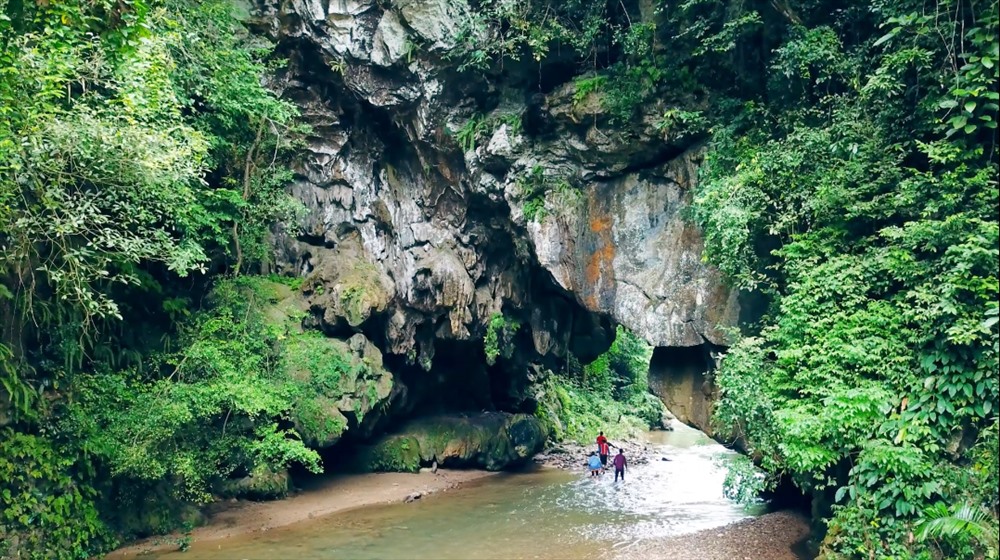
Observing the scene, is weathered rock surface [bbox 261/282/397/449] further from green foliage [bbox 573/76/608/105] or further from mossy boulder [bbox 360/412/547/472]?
green foliage [bbox 573/76/608/105]

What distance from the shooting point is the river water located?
11242 mm

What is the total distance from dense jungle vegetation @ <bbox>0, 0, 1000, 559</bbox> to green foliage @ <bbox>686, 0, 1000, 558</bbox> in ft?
0.12

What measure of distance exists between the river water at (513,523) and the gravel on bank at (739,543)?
443 millimetres

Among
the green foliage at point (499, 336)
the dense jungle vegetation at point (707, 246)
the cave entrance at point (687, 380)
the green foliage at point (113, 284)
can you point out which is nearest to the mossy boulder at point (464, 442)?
the green foliage at point (499, 336)

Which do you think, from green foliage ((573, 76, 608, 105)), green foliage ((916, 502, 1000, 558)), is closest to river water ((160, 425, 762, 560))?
green foliage ((916, 502, 1000, 558))

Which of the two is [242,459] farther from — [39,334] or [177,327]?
[39,334]

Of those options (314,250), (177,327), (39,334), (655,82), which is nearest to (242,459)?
(177,327)

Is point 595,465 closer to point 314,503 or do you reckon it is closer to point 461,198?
point 314,503

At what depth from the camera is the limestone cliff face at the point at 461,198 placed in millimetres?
13062

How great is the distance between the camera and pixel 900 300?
27.7 ft

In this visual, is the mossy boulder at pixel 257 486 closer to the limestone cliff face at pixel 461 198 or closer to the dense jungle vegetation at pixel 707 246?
the dense jungle vegetation at pixel 707 246

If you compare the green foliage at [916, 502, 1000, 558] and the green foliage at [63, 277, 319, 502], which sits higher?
the green foliage at [63, 277, 319, 502]

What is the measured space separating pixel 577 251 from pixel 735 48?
196 inches

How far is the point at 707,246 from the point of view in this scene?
11.0m
